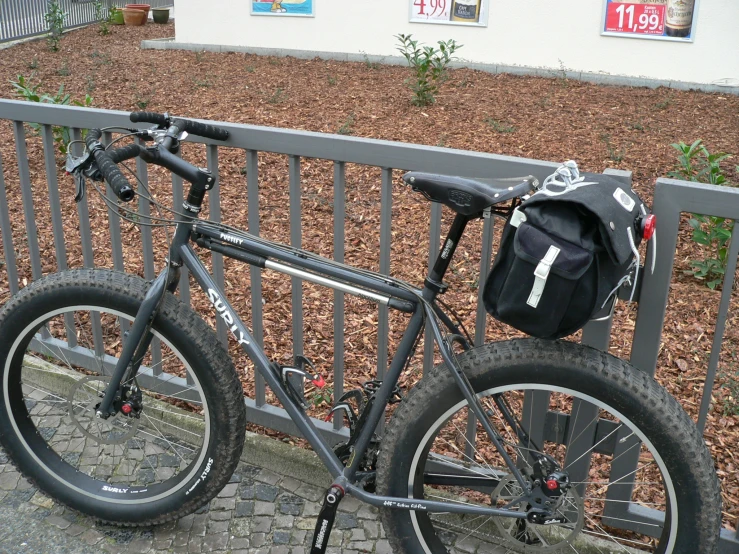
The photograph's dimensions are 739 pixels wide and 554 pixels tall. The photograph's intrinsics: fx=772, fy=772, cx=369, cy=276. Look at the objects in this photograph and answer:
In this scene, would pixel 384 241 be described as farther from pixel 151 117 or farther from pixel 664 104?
pixel 664 104

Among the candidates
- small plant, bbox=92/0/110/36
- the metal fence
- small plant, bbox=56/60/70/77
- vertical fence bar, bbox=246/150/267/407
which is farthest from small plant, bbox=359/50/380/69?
vertical fence bar, bbox=246/150/267/407

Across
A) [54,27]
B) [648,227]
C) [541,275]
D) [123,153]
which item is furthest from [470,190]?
[54,27]

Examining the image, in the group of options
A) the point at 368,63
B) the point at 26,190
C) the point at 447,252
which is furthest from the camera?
the point at 368,63

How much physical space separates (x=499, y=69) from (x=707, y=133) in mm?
4317

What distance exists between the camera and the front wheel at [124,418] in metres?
2.79

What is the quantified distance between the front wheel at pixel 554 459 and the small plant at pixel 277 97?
23.6ft

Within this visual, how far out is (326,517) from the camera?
2611mm

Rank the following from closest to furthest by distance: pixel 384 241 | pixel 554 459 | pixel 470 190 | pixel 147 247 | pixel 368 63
Answer: 1. pixel 470 190
2. pixel 554 459
3. pixel 384 241
4. pixel 147 247
5. pixel 368 63

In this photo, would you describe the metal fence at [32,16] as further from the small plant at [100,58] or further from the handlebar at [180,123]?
the handlebar at [180,123]

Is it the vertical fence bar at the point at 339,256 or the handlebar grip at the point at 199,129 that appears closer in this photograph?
the handlebar grip at the point at 199,129

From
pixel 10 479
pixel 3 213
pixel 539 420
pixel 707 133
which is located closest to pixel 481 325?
pixel 539 420

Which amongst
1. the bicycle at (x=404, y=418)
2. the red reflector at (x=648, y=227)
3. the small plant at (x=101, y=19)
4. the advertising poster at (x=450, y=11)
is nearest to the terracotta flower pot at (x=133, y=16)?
the small plant at (x=101, y=19)

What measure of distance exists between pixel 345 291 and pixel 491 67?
10.2 meters

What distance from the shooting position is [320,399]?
3596 mm
